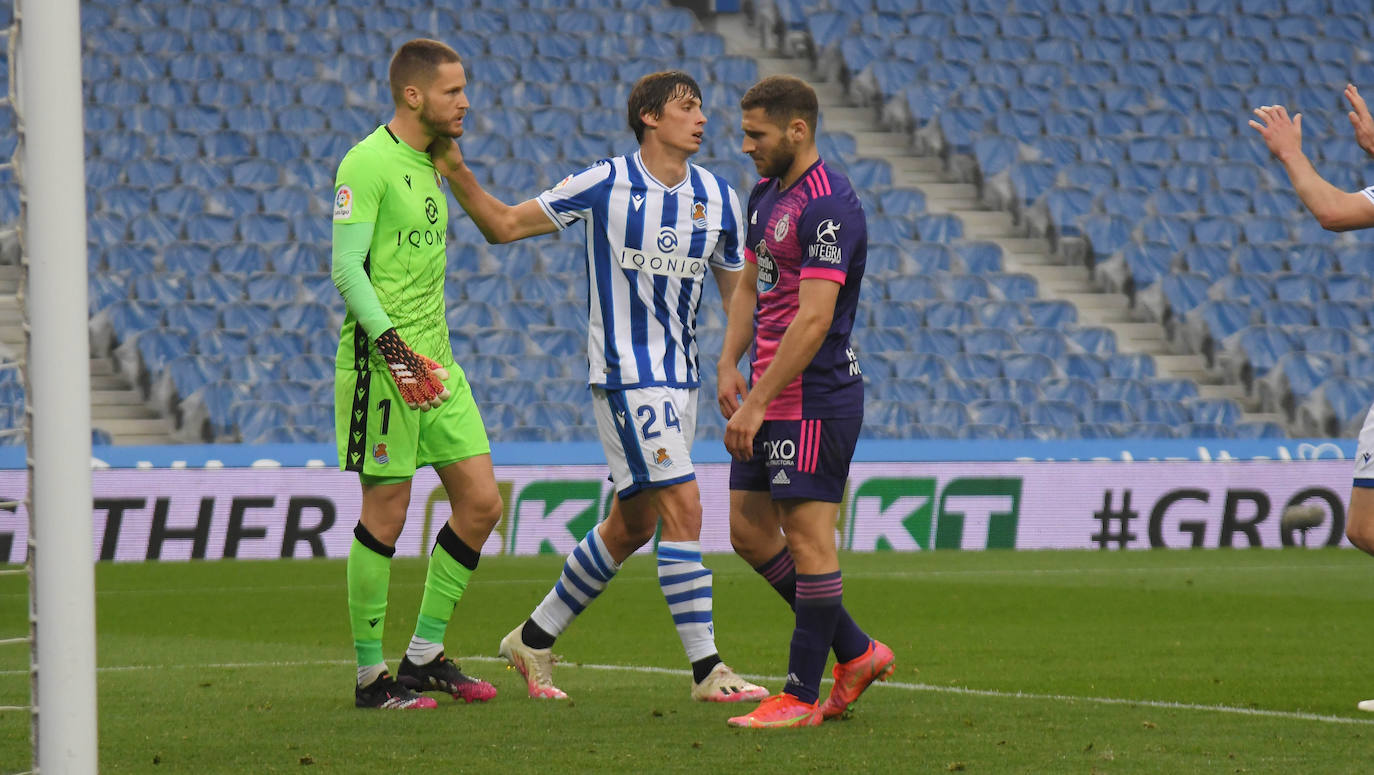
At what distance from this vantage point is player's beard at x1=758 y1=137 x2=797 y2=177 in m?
5.02

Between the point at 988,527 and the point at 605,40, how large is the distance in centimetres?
775

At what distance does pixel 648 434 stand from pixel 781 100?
1115mm

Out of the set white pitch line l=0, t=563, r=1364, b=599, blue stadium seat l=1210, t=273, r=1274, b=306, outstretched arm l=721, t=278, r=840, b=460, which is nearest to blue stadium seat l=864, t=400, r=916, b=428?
white pitch line l=0, t=563, r=1364, b=599

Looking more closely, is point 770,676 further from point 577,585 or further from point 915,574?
point 915,574

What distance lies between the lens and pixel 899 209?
17.6 m

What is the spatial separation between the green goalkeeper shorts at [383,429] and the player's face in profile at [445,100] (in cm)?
81

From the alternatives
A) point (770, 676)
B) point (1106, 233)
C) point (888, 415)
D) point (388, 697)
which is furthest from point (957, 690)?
point (1106, 233)

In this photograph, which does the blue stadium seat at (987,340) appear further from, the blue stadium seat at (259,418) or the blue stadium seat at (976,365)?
the blue stadium seat at (259,418)

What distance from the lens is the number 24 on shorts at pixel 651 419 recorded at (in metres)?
5.38

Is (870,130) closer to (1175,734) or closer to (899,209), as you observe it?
(899,209)

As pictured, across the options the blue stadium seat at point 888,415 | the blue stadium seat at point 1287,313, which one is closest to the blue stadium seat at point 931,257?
the blue stadium seat at point 888,415

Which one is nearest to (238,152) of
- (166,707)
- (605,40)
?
(605,40)

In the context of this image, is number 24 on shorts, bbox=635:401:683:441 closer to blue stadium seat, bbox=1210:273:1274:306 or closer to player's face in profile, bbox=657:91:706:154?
player's face in profile, bbox=657:91:706:154

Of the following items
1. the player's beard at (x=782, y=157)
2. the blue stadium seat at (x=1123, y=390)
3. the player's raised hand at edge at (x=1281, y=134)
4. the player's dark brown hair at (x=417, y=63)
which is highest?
the player's dark brown hair at (x=417, y=63)
